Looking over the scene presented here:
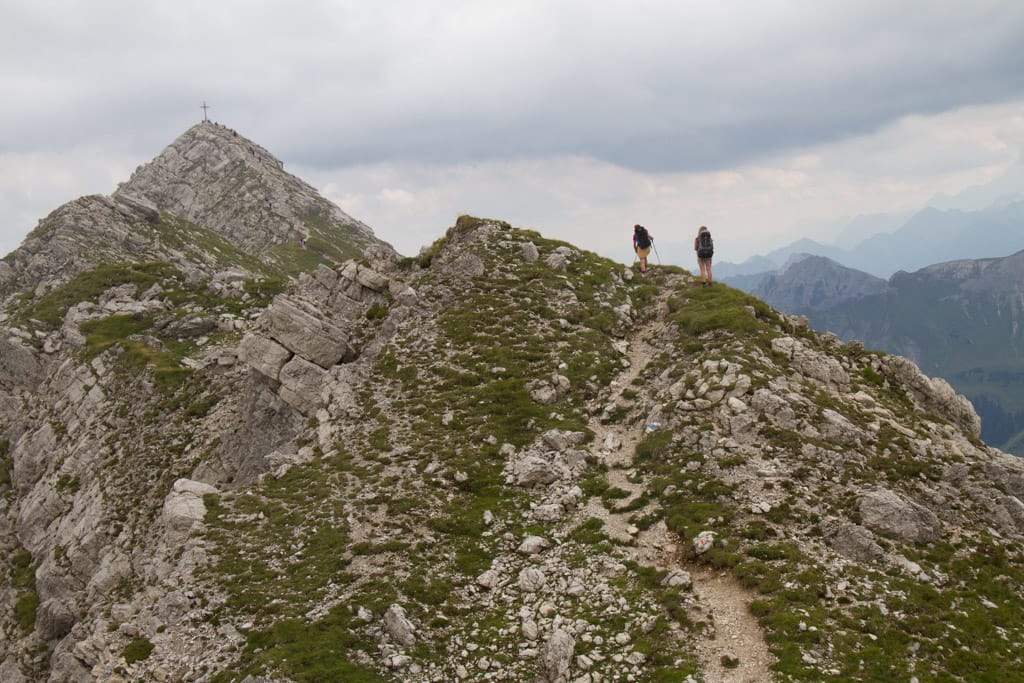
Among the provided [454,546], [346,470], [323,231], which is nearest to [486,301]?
[346,470]

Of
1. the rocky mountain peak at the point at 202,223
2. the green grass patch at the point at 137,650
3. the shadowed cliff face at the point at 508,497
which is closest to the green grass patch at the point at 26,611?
the shadowed cliff face at the point at 508,497

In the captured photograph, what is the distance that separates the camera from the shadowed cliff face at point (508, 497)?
1836cm

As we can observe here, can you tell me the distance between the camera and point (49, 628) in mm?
35625

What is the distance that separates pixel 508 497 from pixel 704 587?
10.4m

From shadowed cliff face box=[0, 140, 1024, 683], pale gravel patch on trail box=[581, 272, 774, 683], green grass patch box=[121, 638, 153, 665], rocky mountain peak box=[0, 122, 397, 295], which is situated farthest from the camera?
rocky mountain peak box=[0, 122, 397, 295]

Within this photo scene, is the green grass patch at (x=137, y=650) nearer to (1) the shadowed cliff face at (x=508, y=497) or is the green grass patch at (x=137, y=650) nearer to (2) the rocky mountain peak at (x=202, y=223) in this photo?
(1) the shadowed cliff face at (x=508, y=497)

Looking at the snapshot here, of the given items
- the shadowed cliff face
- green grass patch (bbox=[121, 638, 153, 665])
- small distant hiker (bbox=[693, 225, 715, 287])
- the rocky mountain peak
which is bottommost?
green grass patch (bbox=[121, 638, 153, 665])

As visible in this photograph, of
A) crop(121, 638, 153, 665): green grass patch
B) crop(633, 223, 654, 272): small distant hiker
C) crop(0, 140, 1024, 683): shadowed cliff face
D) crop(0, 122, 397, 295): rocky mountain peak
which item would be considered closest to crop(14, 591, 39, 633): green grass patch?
crop(0, 140, 1024, 683): shadowed cliff face

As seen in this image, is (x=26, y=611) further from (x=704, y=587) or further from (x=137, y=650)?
(x=704, y=587)

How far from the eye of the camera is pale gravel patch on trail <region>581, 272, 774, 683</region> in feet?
53.0

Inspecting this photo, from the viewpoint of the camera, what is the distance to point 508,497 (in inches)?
1077

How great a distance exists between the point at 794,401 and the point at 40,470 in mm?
58933

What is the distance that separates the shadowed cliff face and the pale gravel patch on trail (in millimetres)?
117

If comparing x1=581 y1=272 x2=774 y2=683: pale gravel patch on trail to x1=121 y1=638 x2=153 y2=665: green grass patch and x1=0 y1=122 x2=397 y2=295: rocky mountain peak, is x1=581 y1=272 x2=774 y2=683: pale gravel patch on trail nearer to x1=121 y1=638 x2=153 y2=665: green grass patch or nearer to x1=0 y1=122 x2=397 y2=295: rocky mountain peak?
x1=121 y1=638 x2=153 y2=665: green grass patch
